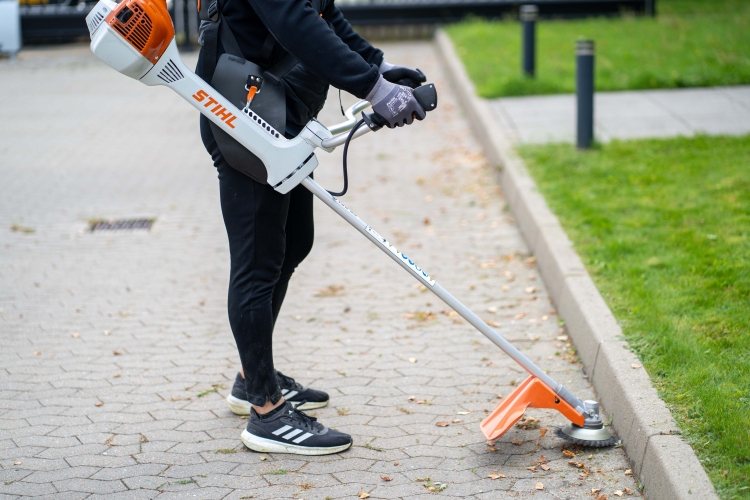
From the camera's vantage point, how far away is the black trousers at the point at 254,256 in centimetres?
316

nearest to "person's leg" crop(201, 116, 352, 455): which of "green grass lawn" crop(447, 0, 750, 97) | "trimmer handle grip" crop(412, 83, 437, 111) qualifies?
"trimmer handle grip" crop(412, 83, 437, 111)

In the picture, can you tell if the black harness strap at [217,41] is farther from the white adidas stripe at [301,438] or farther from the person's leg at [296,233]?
the white adidas stripe at [301,438]

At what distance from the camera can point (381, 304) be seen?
5.14 meters

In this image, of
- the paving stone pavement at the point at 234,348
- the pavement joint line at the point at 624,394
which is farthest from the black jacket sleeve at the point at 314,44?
the pavement joint line at the point at 624,394

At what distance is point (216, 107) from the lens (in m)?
3.00

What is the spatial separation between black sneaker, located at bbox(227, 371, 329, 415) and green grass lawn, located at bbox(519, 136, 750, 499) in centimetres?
142

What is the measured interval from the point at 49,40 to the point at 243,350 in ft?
53.9

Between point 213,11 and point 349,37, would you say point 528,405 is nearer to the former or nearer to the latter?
point 349,37

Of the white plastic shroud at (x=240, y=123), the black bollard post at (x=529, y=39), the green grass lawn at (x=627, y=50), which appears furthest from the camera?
the black bollard post at (x=529, y=39)

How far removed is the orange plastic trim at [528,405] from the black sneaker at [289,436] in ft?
1.93

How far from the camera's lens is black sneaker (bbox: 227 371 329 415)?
3.70m

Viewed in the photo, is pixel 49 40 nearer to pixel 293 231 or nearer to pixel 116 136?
pixel 116 136

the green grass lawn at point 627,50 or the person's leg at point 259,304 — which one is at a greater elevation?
the person's leg at point 259,304

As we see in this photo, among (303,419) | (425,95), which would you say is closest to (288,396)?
(303,419)
